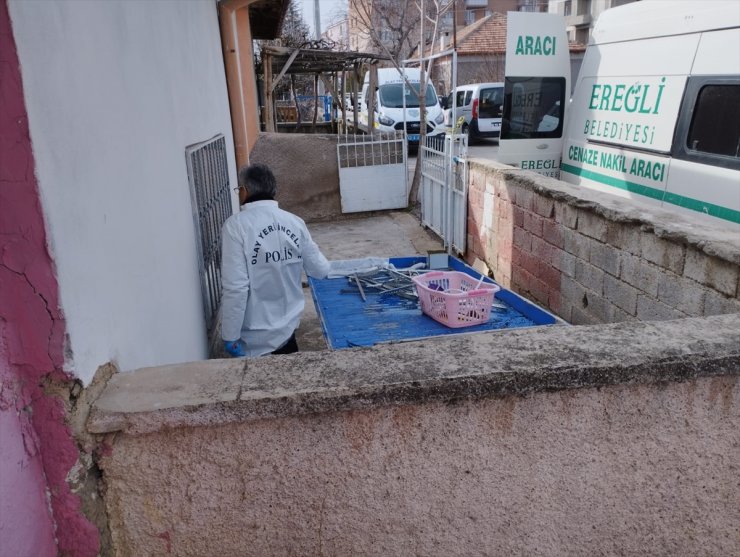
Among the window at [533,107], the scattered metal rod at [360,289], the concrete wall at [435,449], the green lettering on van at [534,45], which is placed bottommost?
the scattered metal rod at [360,289]

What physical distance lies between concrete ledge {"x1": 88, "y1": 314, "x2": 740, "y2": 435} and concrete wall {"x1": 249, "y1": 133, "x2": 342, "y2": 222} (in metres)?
8.65

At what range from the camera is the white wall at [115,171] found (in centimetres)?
143

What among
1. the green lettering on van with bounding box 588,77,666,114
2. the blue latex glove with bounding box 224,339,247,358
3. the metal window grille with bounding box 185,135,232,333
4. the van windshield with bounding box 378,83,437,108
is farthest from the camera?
the van windshield with bounding box 378,83,437,108

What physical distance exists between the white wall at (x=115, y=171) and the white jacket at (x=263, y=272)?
0.73 ft

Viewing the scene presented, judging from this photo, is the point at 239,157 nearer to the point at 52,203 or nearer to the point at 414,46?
the point at 52,203

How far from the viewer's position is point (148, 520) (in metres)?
1.64

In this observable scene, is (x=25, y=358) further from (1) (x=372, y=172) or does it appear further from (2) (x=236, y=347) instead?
(1) (x=372, y=172)

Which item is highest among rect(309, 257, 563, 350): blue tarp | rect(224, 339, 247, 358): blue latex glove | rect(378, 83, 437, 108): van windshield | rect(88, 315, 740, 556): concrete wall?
rect(378, 83, 437, 108): van windshield

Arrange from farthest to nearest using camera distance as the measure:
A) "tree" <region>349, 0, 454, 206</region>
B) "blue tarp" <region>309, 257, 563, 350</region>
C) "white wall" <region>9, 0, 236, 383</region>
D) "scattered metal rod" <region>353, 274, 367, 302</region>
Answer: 1. "tree" <region>349, 0, 454, 206</region>
2. "scattered metal rod" <region>353, 274, 367, 302</region>
3. "blue tarp" <region>309, 257, 563, 350</region>
4. "white wall" <region>9, 0, 236, 383</region>

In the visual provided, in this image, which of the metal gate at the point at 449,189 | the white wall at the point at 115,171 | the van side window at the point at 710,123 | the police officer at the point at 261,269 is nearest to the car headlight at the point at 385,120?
the metal gate at the point at 449,189

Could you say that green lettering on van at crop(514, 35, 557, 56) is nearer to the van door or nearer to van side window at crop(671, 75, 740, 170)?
the van door

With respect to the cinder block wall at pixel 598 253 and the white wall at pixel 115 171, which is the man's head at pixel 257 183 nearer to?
the white wall at pixel 115 171

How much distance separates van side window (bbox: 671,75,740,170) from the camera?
4.44 metres

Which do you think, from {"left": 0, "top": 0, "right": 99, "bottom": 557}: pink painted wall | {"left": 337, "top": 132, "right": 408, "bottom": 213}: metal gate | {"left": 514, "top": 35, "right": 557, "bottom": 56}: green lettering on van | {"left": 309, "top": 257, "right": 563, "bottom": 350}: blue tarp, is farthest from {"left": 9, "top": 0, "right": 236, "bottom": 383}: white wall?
{"left": 337, "top": 132, "right": 408, "bottom": 213}: metal gate
